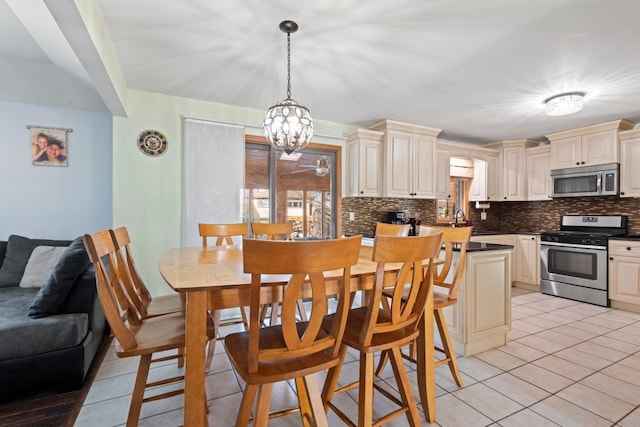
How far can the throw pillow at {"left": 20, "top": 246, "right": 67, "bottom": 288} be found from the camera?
2786mm

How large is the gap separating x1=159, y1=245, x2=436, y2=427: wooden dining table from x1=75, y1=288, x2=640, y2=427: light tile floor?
0.35m

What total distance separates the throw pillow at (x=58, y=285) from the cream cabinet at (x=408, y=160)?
3.25 metres

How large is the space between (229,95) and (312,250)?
9.06 feet

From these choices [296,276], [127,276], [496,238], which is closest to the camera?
[296,276]

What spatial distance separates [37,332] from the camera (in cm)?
193

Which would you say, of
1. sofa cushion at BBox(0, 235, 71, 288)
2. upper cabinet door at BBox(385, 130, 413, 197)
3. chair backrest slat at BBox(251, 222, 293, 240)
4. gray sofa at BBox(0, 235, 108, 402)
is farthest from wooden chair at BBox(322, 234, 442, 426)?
sofa cushion at BBox(0, 235, 71, 288)

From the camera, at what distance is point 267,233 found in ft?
9.26

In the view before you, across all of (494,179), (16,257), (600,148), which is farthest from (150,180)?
(600,148)

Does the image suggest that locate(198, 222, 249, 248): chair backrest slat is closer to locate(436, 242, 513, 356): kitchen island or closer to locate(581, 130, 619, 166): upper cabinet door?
locate(436, 242, 513, 356): kitchen island

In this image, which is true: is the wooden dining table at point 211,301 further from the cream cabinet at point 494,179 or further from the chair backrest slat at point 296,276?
the cream cabinet at point 494,179

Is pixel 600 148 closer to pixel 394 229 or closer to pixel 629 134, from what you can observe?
pixel 629 134

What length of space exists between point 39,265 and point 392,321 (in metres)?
3.21

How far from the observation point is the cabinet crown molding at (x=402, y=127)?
409cm

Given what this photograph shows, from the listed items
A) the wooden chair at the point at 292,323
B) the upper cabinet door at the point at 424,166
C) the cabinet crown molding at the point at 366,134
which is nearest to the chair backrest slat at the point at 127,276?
the wooden chair at the point at 292,323
